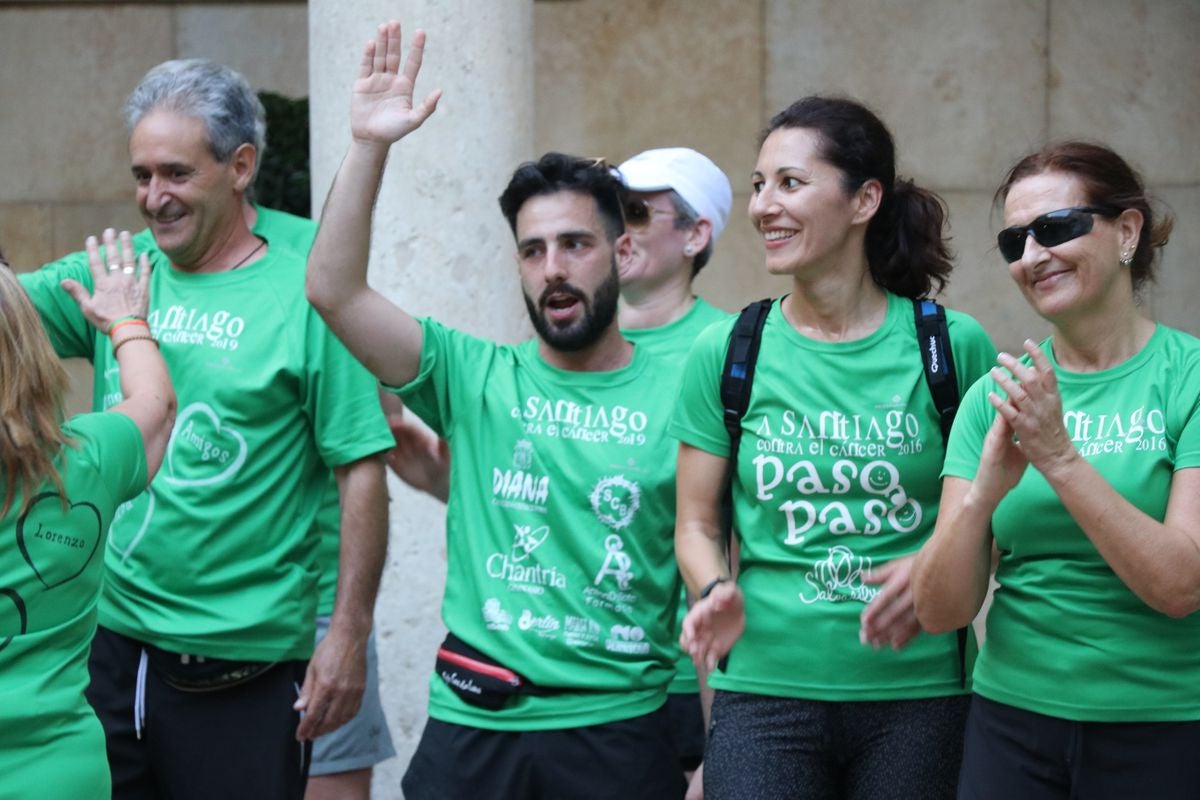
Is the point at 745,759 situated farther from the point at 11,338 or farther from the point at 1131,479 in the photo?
the point at 11,338

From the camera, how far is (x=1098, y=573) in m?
3.40

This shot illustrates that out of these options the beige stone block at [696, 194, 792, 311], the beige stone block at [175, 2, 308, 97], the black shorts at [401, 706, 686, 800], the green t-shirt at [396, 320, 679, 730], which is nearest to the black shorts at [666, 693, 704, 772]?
the green t-shirt at [396, 320, 679, 730]

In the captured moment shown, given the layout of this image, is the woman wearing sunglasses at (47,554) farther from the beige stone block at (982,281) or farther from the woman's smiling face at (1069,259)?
the beige stone block at (982,281)

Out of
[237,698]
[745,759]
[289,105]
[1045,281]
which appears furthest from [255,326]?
[289,105]

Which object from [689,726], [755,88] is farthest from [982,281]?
[689,726]

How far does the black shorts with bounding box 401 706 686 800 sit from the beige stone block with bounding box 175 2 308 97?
4.66 meters

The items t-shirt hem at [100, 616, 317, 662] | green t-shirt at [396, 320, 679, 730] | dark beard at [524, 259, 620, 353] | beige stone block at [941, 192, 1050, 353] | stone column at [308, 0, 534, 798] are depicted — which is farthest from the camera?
beige stone block at [941, 192, 1050, 353]

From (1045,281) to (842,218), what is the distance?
0.54 metres

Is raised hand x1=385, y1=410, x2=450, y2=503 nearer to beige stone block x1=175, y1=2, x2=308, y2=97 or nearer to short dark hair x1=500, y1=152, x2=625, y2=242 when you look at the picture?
short dark hair x1=500, y1=152, x2=625, y2=242

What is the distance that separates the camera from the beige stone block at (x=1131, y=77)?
7.52 meters

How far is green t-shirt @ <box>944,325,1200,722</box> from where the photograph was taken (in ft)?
11.0

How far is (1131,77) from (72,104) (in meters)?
4.60

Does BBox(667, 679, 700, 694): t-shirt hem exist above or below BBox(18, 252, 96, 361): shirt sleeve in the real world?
below

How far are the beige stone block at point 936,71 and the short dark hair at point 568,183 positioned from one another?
3551mm
